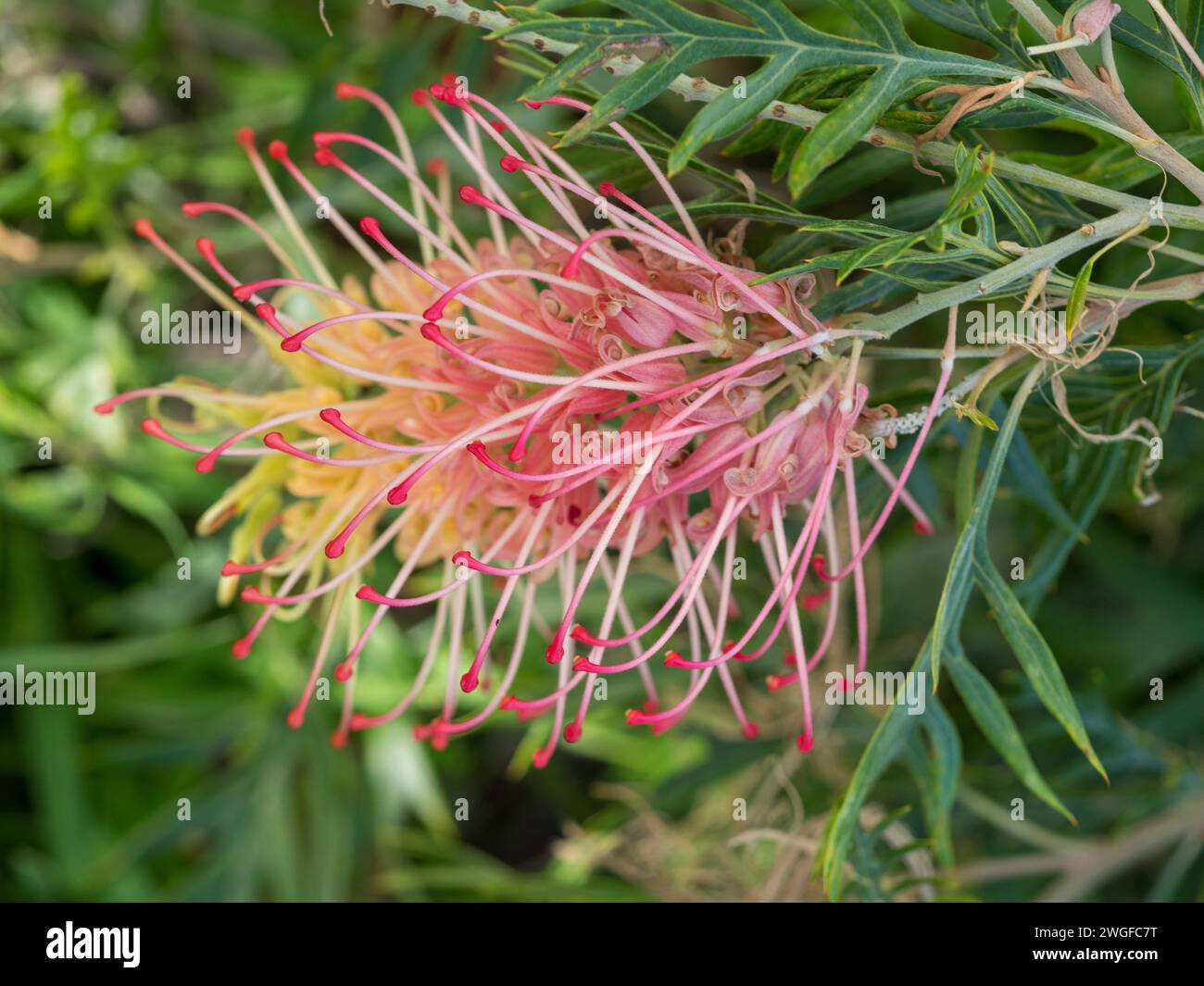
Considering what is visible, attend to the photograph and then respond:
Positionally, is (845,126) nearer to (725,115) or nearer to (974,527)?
(725,115)

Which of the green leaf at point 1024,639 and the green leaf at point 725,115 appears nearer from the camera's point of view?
the green leaf at point 725,115

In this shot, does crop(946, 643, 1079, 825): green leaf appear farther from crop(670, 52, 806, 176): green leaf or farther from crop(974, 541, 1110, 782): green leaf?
crop(670, 52, 806, 176): green leaf

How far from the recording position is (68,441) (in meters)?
1.02

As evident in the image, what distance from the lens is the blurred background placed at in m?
0.90

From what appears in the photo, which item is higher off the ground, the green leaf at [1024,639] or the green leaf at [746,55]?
the green leaf at [746,55]

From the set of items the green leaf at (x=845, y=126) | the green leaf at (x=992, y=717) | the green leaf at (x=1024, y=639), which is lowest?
the green leaf at (x=992, y=717)

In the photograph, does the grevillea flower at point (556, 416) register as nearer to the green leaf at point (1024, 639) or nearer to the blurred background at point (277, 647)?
the green leaf at point (1024, 639)

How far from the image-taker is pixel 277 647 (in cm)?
106

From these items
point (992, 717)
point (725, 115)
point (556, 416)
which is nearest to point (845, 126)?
point (725, 115)

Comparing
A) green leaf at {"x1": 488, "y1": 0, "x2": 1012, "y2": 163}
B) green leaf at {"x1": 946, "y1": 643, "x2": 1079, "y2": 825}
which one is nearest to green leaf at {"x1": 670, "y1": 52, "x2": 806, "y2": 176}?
green leaf at {"x1": 488, "y1": 0, "x2": 1012, "y2": 163}

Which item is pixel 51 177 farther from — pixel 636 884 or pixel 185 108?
pixel 636 884

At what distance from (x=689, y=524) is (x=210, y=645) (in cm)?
82

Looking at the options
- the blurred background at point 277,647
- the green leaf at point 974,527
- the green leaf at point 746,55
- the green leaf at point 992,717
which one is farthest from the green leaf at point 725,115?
the blurred background at point 277,647

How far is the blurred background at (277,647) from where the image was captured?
2.94ft
